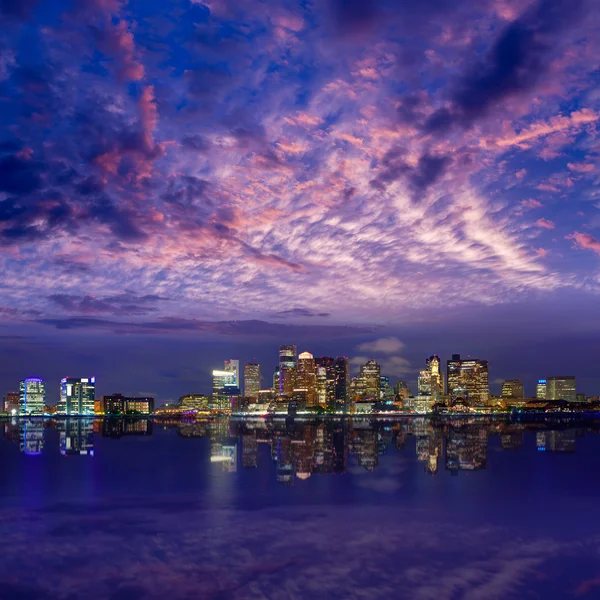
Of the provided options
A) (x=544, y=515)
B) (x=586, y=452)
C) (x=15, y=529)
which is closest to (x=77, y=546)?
(x=15, y=529)

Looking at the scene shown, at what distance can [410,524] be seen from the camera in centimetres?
3259

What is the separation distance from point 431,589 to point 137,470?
42.9 meters

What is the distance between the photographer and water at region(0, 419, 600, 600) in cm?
2277

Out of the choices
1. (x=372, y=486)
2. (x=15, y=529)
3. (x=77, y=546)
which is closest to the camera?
(x=77, y=546)

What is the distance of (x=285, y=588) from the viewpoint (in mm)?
22141

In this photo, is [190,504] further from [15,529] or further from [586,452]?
[586,452]

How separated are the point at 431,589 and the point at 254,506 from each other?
680 inches

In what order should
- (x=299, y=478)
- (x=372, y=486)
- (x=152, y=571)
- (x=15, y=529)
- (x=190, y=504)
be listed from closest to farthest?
(x=152, y=571) < (x=15, y=529) < (x=190, y=504) < (x=372, y=486) < (x=299, y=478)

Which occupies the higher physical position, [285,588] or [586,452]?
[285,588]

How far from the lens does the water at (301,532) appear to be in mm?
22766

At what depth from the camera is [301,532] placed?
30656mm

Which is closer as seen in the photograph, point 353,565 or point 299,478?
point 353,565

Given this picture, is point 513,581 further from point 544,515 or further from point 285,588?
point 544,515

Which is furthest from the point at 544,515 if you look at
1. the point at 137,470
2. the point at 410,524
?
the point at 137,470
